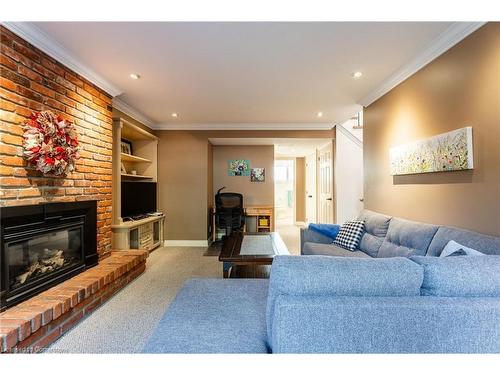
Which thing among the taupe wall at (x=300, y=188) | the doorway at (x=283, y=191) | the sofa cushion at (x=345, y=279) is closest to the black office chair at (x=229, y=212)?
the taupe wall at (x=300, y=188)

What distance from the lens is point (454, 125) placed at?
2039 millimetres

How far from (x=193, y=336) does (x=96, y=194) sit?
233cm

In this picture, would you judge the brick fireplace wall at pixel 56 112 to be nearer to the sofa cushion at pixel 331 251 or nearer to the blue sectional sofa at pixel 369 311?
the blue sectional sofa at pixel 369 311

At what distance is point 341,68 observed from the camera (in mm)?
2570

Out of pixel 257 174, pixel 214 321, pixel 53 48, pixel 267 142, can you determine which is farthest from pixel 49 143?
pixel 257 174

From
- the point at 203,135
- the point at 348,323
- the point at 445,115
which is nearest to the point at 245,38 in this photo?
the point at 445,115

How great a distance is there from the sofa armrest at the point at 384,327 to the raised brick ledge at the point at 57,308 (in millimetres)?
1671

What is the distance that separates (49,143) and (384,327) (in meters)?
2.59

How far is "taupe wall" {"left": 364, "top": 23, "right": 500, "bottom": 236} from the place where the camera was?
5.64 feet

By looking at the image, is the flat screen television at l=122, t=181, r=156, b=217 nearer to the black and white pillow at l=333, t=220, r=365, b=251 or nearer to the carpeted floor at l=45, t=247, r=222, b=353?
the carpeted floor at l=45, t=247, r=222, b=353

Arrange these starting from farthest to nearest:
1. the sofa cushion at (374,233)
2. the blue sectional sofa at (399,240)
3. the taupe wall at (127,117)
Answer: the taupe wall at (127,117) → the sofa cushion at (374,233) → the blue sectional sofa at (399,240)

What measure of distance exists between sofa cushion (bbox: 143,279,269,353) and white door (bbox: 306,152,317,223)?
5.16 m

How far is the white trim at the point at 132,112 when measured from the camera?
353 centimetres
